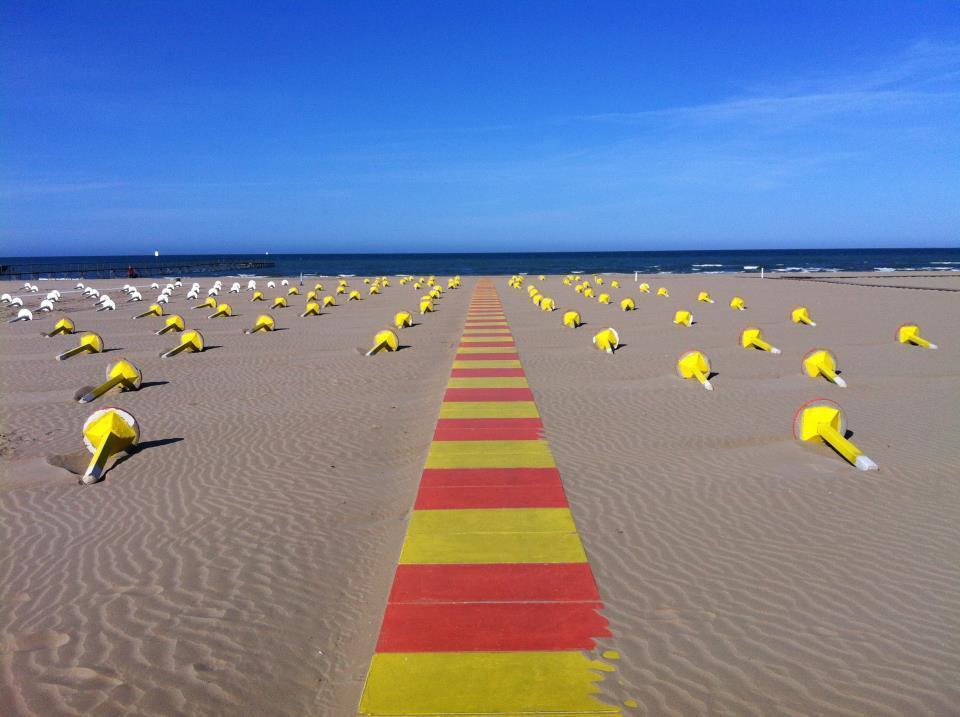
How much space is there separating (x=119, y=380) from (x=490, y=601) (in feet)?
34.2

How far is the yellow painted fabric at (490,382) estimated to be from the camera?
43.2 ft

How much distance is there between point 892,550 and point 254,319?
24494mm

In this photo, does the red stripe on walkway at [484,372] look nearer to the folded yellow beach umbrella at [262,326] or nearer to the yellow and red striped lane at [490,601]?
the yellow and red striped lane at [490,601]

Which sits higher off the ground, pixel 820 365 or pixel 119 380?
pixel 820 365

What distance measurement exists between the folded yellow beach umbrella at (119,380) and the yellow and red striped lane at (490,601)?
Answer: 729 centimetres

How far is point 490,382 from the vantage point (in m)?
13.5

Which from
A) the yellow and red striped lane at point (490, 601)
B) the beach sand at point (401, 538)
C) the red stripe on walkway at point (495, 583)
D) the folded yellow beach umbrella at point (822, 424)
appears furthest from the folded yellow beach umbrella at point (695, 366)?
the red stripe on walkway at point (495, 583)

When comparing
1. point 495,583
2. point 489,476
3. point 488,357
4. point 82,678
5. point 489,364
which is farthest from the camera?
point 488,357

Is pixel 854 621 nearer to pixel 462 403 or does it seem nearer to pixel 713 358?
pixel 462 403

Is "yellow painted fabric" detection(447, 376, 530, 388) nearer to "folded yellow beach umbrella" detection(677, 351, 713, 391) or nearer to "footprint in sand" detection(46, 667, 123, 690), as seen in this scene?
"folded yellow beach umbrella" detection(677, 351, 713, 391)

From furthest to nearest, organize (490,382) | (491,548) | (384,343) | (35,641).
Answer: (384,343) → (490,382) → (491,548) → (35,641)

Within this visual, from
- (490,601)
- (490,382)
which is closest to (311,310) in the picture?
(490,382)

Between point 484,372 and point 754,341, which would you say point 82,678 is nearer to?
point 484,372

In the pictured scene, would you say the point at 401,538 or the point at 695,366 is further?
the point at 695,366
